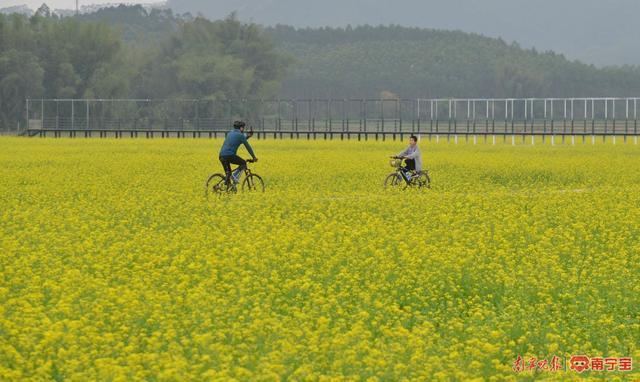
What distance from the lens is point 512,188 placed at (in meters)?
32.4

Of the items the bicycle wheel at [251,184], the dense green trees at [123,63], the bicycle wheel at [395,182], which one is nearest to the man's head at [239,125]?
the bicycle wheel at [251,184]

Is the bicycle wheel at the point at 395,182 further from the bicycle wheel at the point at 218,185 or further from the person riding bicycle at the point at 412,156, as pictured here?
the bicycle wheel at the point at 218,185

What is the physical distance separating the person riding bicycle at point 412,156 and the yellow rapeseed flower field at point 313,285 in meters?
1.94

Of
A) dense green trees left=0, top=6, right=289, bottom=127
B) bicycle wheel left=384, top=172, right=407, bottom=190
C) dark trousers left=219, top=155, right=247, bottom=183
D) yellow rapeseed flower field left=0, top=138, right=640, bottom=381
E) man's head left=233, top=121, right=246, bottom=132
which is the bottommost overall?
yellow rapeseed flower field left=0, top=138, right=640, bottom=381

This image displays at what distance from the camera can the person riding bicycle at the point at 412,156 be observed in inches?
1161

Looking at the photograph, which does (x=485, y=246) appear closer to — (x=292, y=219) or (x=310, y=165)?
(x=292, y=219)

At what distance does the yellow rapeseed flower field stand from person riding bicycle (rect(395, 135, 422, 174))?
1937mm

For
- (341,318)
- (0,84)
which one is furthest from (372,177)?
(0,84)

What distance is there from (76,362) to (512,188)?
23848 mm

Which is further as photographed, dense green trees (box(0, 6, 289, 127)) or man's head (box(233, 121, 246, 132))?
dense green trees (box(0, 6, 289, 127))
